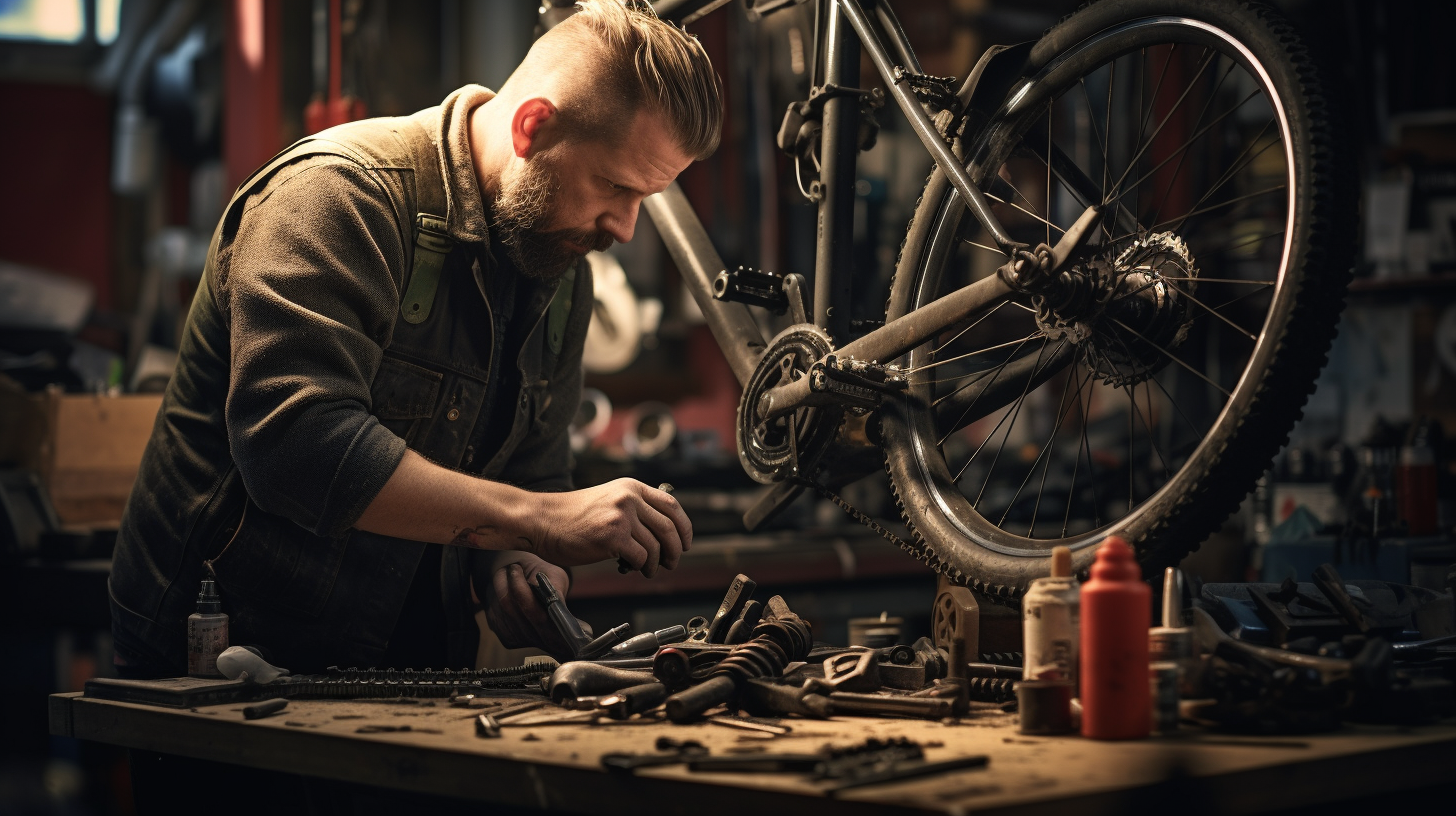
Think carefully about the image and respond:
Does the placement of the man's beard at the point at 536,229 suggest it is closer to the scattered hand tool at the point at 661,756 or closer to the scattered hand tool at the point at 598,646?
the scattered hand tool at the point at 598,646

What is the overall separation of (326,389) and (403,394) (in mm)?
263

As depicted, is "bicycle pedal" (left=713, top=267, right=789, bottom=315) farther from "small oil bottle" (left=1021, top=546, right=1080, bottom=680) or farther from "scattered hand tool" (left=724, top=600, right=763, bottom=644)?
"small oil bottle" (left=1021, top=546, right=1080, bottom=680)

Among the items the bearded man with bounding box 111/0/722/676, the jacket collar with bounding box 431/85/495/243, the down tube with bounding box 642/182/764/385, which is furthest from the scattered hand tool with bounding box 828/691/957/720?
the jacket collar with bounding box 431/85/495/243

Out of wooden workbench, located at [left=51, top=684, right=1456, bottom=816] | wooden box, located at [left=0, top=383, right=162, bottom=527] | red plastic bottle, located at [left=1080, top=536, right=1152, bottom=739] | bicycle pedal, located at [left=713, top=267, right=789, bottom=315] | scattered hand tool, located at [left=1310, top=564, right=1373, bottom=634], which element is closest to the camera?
wooden workbench, located at [left=51, top=684, right=1456, bottom=816]

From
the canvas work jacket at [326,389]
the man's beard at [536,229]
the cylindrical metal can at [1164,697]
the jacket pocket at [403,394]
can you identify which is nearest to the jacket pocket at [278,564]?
the canvas work jacket at [326,389]

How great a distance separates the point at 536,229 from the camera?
1668 millimetres

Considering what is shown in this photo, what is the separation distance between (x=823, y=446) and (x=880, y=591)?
1.83 meters

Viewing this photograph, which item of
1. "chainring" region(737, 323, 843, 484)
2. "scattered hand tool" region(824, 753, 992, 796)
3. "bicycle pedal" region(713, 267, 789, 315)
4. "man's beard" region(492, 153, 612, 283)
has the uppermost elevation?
"man's beard" region(492, 153, 612, 283)

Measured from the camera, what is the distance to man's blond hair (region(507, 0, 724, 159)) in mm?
1597

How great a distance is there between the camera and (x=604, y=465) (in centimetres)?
369

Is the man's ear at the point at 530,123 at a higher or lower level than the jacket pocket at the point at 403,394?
higher

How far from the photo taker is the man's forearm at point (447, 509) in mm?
1395

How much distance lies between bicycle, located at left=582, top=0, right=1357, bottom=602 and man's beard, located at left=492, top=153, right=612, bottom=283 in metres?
0.22

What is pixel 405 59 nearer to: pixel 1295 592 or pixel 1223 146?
pixel 1223 146
